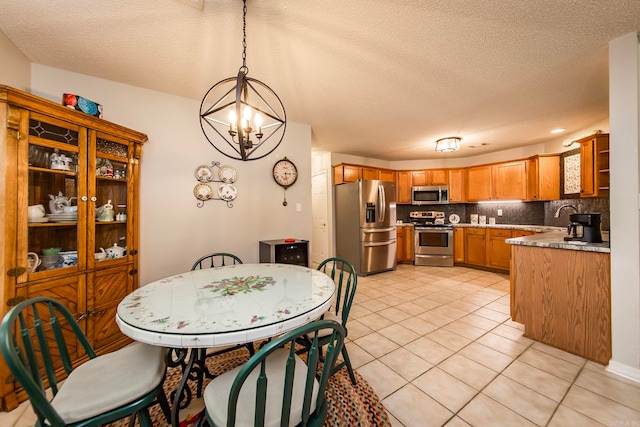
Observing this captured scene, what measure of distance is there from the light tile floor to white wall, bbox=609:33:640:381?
268mm

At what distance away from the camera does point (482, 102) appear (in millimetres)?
2797

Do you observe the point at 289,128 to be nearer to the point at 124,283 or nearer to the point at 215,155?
the point at 215,155

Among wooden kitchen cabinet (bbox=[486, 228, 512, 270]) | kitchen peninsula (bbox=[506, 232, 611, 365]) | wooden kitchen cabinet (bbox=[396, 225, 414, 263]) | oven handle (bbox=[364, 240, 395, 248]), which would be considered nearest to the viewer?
kitchen peninsula (bbox=[506, 232, 611, 365])

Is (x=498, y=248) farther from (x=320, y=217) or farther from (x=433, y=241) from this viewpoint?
(x=320, y=217)

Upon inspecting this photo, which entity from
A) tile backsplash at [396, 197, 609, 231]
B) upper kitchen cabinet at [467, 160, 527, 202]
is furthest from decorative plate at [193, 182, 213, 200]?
upper kitchen cabinet at [467, 160, 527, 202]

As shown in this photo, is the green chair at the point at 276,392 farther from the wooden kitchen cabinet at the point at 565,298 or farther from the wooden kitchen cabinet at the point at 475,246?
the wooden kitchen cabinet at the point at 475,246

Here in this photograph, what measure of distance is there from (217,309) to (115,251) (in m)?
1.59

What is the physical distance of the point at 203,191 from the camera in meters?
2.72

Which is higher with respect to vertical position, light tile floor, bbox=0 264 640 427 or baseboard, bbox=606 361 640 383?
baseboard, bbox=606 361 640 383

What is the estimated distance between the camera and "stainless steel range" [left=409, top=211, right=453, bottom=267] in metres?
5.13

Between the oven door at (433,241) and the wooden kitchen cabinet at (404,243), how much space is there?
0.20m

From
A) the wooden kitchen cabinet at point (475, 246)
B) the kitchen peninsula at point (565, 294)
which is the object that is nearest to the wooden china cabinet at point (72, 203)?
the kitchen peninsula at point (565, 294)

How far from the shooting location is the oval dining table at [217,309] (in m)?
0.97

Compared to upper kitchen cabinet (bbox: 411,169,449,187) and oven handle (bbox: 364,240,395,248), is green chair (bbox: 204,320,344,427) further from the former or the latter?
upper kitchen cabinet (bbox: 411,169,449,187)
